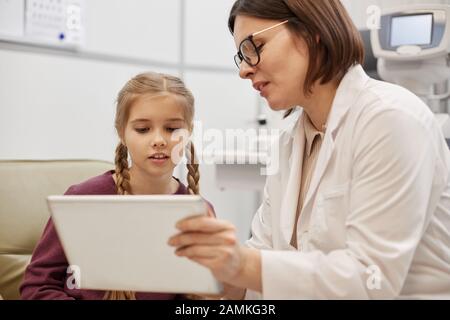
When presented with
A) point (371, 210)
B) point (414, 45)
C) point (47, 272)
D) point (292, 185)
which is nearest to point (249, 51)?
point (292, 185)

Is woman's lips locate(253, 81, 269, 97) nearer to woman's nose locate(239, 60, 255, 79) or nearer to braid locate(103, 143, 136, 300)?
woman's nose locate(239, 60, 255, 79)

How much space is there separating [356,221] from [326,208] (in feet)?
0.35

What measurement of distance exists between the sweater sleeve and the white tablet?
0.33 meters

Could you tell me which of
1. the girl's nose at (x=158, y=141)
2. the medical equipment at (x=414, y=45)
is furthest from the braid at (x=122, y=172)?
the medical equipment at (x=414, y=45)

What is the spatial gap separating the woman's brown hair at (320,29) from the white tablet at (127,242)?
46 cm

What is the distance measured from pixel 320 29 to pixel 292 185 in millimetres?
304

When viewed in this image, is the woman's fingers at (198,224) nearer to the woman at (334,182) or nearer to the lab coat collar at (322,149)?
the woman at (334,182)

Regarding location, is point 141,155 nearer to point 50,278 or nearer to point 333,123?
point 50,278

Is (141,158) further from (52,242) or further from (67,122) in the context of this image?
(67,122)

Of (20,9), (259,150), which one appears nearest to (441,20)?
(259,150)

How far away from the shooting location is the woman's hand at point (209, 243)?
2.42 ft

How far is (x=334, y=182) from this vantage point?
991 mm

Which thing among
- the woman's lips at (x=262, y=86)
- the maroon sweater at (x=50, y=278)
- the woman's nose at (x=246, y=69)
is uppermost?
the woman's nose at (x=246, y=69)

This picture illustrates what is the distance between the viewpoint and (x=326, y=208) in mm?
985
